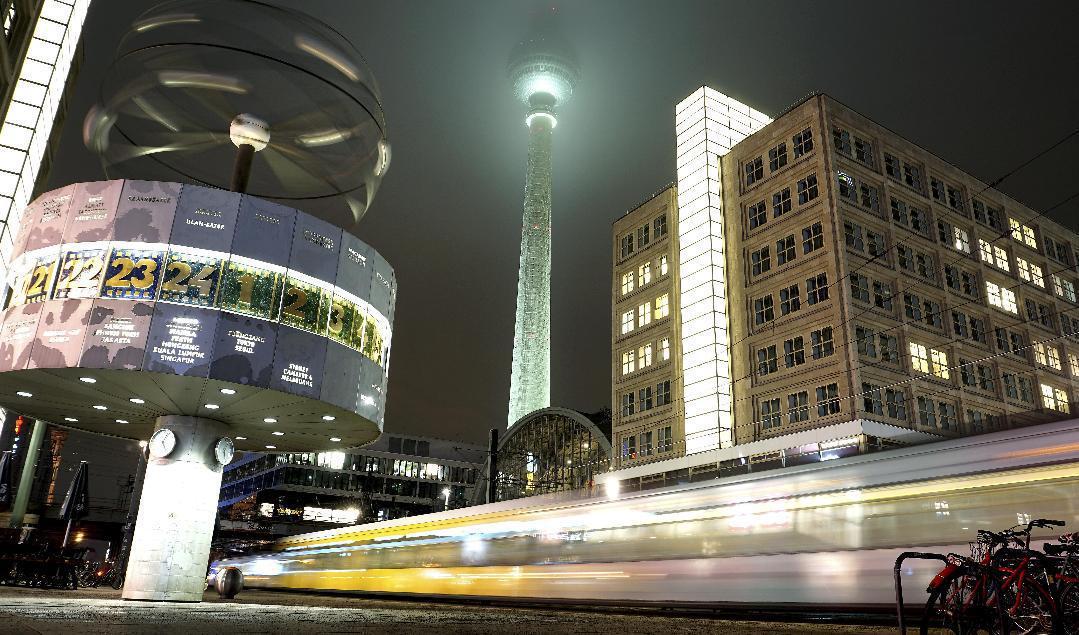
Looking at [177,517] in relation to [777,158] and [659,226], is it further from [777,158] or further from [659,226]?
[659,226]

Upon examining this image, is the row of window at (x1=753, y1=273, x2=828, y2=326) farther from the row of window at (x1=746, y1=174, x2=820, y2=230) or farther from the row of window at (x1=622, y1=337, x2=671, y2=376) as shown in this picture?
the row of window at (x1=622, y1=337, x2=671, y2=376)

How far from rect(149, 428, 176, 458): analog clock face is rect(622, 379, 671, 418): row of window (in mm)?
36308

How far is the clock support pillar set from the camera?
24.1 meters

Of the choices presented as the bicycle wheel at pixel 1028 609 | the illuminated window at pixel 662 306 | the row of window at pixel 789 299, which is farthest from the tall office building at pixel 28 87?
the bicycle wheel at pixel 1028 609

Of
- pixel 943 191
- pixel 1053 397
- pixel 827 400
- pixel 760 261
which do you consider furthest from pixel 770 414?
pixel 1053 397

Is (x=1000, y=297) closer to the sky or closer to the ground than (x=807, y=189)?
closer to the ground

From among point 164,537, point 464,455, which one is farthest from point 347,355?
point 464,455

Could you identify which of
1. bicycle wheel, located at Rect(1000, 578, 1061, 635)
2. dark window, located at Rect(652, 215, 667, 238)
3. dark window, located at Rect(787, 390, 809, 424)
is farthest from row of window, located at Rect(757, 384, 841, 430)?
bicycle wheel, located at Rect(1000, 578, 1061, 635)

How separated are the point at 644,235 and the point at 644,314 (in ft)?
23.1

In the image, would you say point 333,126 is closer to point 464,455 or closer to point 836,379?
point 836,379

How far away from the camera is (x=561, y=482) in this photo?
7369cm

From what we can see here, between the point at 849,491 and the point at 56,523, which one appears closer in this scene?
the point at 849,491

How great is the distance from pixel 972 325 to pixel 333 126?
148 feet

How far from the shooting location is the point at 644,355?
5816 cm
